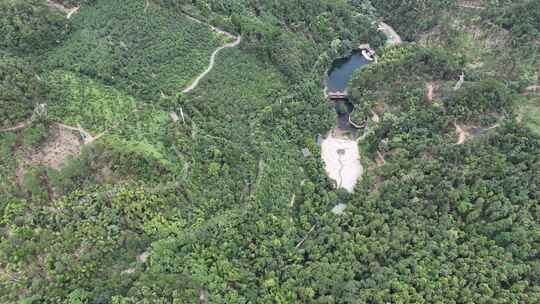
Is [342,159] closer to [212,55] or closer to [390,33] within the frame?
[212,55]

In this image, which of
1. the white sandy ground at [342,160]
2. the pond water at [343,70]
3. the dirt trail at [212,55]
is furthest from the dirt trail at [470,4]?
the dirt trail at [212,55]

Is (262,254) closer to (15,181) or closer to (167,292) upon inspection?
(167,292)

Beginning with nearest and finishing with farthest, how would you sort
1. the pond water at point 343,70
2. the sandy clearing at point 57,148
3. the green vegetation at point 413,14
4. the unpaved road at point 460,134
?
the sandy clearing at point 57,148 < the unpaved road at point 460,134 < the pond water at point 343,70 < the green vegetation at point 413,14

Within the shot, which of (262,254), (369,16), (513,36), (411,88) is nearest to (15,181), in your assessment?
(262,254)

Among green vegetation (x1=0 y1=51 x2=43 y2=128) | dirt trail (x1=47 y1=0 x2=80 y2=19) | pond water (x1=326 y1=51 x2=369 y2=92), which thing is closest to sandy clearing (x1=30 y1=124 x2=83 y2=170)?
green vegetation (x1=0 y1=51 x2=43 y2=128)

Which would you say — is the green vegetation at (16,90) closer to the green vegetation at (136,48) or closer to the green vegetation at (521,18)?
the green vegetation at (136,48)

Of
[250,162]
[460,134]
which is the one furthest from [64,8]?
[460,134]
